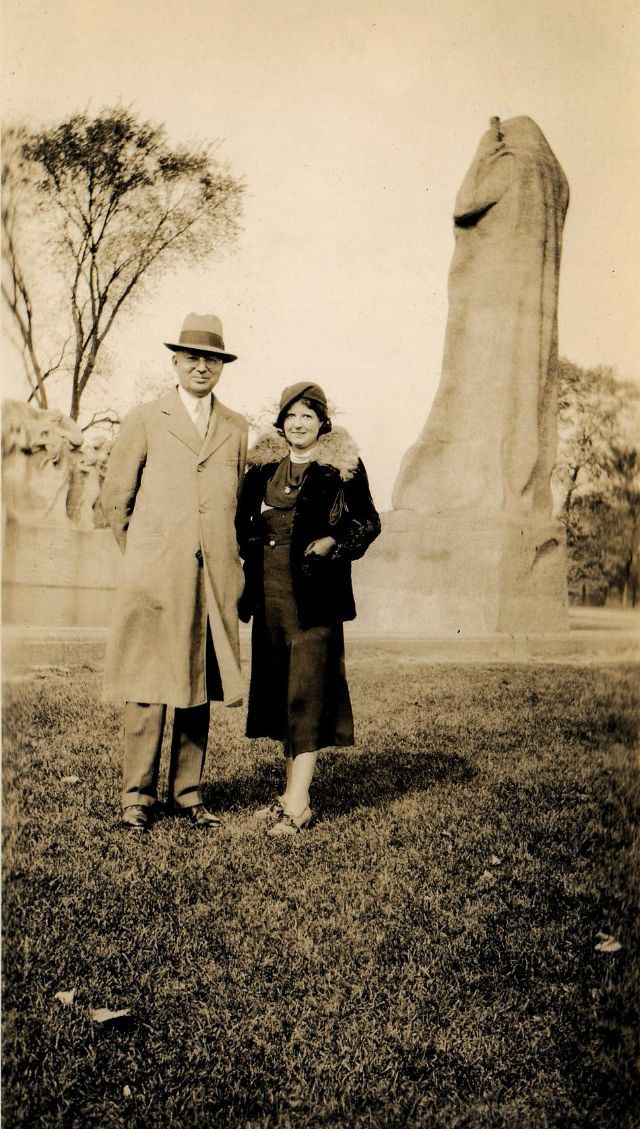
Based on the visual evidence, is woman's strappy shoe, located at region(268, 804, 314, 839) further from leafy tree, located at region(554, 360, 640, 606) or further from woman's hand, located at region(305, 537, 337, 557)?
leafy tree, located at region(554, 360, 640, 606)

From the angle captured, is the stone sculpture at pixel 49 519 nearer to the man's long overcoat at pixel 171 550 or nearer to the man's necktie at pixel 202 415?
the man's long overcoat at pixel 171 550

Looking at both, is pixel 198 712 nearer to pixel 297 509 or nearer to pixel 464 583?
pixel 297 509

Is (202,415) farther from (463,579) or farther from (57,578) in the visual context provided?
(463,579)

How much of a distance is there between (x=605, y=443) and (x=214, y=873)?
177cm

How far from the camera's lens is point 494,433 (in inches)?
131

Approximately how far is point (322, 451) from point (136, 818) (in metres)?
1.15

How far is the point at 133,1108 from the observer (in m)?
2.25

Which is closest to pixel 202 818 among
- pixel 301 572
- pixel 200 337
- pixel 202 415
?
pixel 301 572

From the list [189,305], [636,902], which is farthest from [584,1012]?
[189,305]

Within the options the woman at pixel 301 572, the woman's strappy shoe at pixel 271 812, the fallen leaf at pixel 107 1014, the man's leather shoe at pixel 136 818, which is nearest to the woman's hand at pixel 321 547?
the woman at pixel 301 572

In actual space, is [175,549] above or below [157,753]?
above

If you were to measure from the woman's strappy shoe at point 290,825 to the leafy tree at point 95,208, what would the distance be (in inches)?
55.0

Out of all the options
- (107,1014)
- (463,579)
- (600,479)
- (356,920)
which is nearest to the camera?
(107,1014)

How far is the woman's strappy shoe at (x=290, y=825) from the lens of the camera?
263cm
